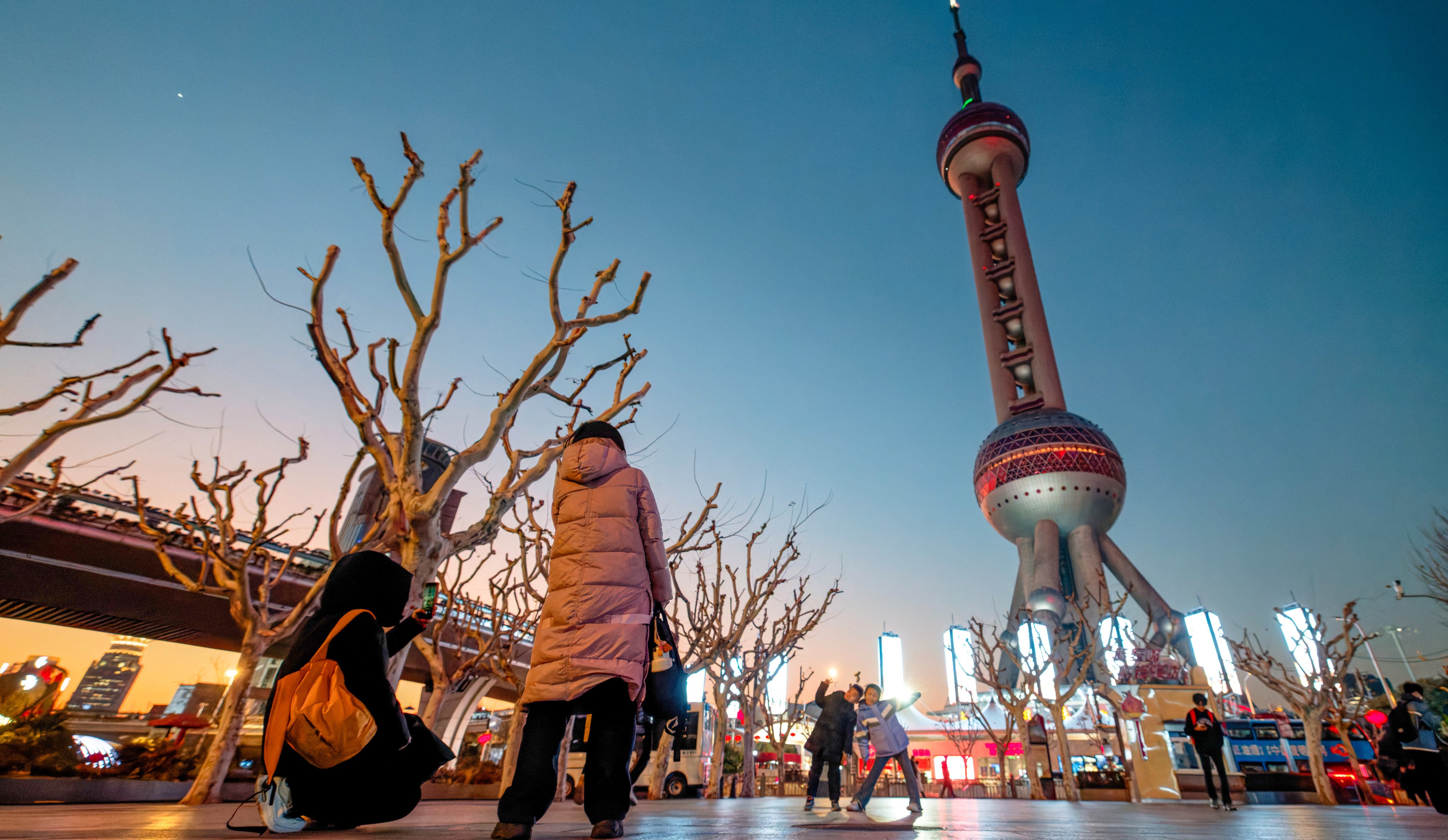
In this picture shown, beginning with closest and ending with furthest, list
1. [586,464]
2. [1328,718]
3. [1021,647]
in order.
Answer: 1. [586,464]
2. [1328,718]
3. [1021,647]

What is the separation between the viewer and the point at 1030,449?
65562mm

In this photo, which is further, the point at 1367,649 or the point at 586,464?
the point at 1367,649

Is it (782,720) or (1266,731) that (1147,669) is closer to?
(1266,731)

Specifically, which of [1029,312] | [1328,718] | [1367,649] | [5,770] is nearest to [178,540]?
[5,770]

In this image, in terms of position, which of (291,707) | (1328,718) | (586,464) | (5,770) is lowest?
(5,770)

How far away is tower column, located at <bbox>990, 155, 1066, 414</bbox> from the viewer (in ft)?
229

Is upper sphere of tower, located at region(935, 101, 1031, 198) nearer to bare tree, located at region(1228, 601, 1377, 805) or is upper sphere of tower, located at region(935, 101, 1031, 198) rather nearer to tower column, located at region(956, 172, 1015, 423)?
tower column, located at region(956, 172, 1015, 423)

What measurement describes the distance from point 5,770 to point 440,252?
13779mm

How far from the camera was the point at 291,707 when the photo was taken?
297 cm

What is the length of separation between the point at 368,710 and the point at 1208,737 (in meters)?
11.5

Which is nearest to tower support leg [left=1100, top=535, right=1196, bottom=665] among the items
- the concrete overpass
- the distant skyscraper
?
the concrete overpass

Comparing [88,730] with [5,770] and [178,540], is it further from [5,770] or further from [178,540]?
[5,770]

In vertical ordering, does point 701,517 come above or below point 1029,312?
below

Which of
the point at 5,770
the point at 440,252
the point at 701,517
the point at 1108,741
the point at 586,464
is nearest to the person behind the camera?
the point at 586,464
